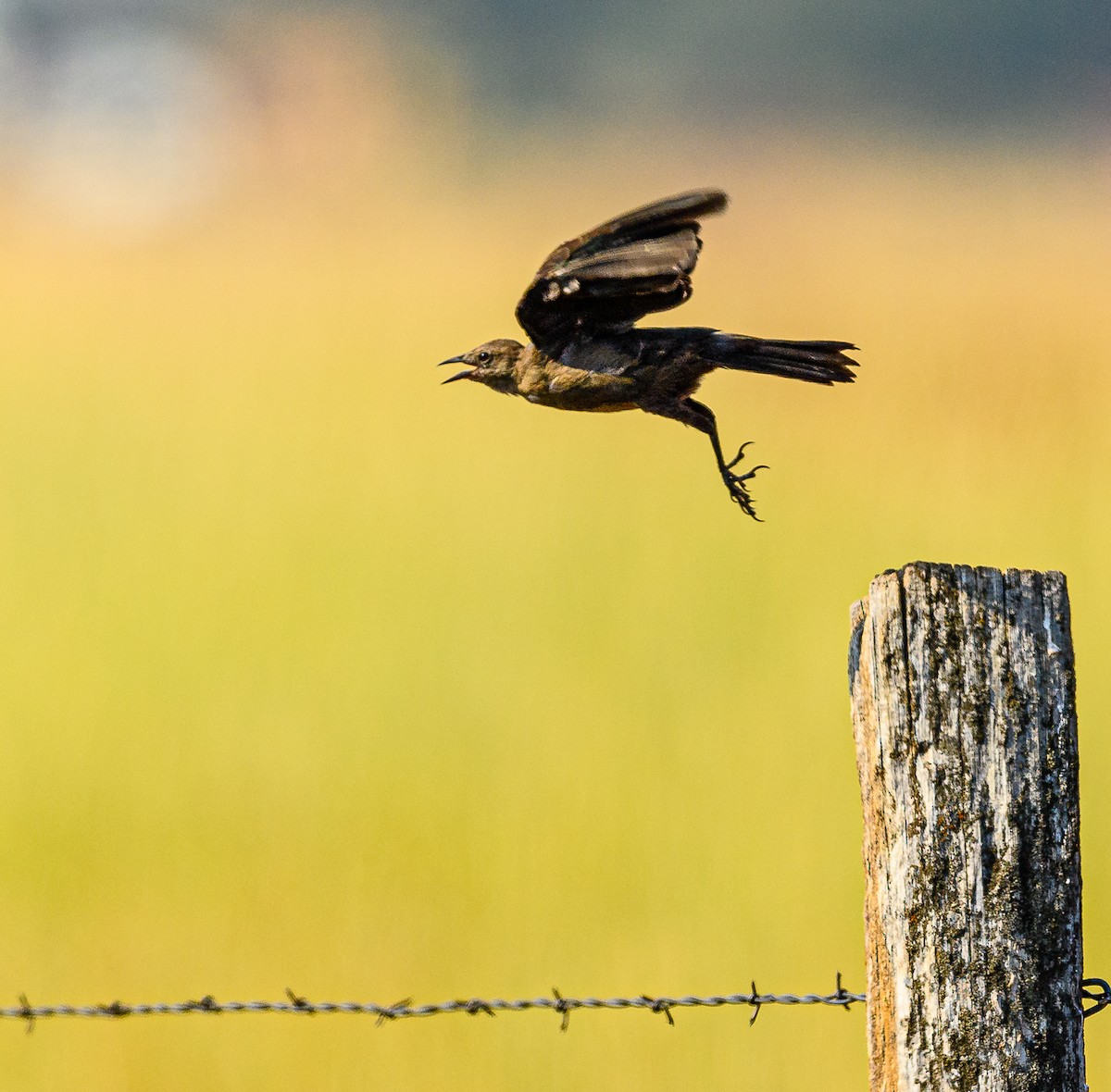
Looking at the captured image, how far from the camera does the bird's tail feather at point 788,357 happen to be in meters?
3.35

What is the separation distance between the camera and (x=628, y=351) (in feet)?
11.1

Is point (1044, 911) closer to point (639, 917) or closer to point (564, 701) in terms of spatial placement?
point (639, 917)

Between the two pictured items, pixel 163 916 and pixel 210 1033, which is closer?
pixel 210 1033

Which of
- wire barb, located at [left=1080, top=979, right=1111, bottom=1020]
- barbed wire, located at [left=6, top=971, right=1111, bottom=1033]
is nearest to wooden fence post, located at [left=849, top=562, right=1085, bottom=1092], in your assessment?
wire barb, located at [left=1080, top=979, right=1111, bottom=1020]

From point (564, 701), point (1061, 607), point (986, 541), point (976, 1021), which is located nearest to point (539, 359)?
point (1061, 607)

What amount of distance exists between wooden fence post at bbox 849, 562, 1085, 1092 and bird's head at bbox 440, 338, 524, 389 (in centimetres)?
182

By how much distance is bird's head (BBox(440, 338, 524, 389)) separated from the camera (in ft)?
12.3

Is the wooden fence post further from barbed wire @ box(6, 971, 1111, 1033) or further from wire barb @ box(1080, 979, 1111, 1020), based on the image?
barbed wire @ box(6, 971, 1111, 1033)

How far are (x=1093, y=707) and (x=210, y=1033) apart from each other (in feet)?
12.9

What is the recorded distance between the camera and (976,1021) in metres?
2.07

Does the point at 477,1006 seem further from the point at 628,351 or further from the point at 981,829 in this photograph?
the point at 628,351

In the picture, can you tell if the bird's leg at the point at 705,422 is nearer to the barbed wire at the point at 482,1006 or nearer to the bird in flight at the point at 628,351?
the bird in flight at the point at 628,351

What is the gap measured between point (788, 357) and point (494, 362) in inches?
32.3

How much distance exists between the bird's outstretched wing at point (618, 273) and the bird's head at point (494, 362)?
25 cm
